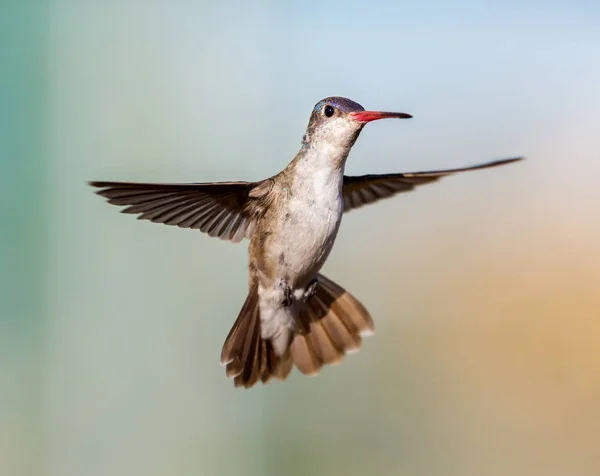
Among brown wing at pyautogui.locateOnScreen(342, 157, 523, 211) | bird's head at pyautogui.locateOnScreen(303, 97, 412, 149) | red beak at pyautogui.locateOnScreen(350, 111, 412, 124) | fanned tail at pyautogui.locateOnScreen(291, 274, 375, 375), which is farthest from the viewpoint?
fanned tail at pyautogui.locateOnScreen(291, 274, 375, 375)

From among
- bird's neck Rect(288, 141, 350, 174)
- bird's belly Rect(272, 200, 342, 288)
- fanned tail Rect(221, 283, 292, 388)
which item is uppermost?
bird's neck Rect(288, 141, 350, 174)

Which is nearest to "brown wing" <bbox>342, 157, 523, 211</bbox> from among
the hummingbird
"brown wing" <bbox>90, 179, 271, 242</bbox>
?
the hummingbird

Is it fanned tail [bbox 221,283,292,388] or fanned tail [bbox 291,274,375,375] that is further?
fanned tail [bbox 291,274,375,375]

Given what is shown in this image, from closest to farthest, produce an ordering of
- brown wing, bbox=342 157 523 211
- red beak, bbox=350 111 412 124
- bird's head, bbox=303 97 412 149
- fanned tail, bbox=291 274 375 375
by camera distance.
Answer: red beak, bbox=350 111 412 124, bird's head, bbox=303 97 412 149, brown wing, bbox=342 157 523 211, fanned tail, bbox=291 274 375 375

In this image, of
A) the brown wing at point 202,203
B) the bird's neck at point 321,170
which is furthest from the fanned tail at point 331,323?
→ the bird's neck at point 321,170

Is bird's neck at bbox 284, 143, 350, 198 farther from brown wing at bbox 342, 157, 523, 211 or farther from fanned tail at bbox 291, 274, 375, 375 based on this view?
fanned tail at bbox 291, 274, 375, 375

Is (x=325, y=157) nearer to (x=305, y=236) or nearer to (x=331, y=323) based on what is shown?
(x=305, y=236)

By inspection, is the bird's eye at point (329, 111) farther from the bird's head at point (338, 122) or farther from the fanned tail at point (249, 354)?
the fanned tail at point (249, 354)
